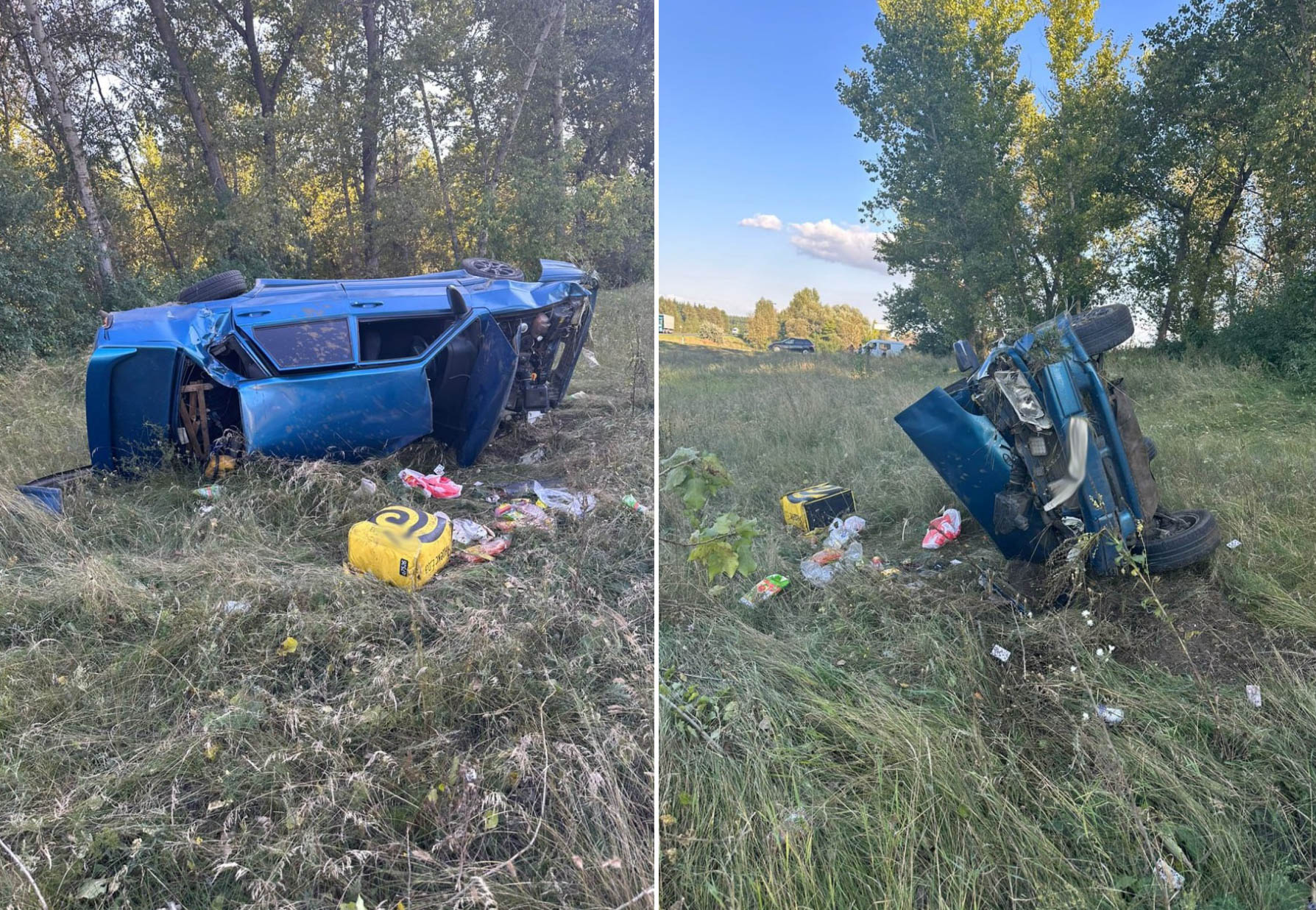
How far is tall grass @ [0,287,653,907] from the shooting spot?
174cm

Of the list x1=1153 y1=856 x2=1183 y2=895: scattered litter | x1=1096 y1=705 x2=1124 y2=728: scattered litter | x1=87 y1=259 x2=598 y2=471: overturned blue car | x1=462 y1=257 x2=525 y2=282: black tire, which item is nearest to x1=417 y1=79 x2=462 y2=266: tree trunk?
x1=462 y1=257 x2=525 y2=282: black tire

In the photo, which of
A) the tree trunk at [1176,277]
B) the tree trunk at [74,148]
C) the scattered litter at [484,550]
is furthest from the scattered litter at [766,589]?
the tree trunk at [74,148]

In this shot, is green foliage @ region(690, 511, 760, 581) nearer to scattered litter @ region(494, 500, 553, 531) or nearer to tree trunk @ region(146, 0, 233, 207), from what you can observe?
scattered litter @ region(494, 500, 553, 531)

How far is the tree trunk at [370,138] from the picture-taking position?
1127 cm

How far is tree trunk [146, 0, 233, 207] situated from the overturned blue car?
827cm

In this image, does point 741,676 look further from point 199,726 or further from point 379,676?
point 199,726

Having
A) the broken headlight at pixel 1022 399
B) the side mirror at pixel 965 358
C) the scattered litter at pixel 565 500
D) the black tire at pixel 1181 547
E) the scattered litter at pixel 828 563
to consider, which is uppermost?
the side mirror at pixel 965 358

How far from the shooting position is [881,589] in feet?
10.5

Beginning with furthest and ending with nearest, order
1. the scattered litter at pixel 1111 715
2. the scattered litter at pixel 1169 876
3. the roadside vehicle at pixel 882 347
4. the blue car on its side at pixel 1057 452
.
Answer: the roadside vehicle at pixel 882 347, the blue car on its side at pixel 1057 452, the scattered litter at pixel 1111 715, the scattered litter at pixel 1169 876

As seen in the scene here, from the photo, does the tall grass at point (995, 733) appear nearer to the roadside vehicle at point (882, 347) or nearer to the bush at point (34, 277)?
the roadside vehicle at point (882, 347)

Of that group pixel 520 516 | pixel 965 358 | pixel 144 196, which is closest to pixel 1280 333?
pixel 965 358

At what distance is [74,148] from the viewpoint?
9984mm

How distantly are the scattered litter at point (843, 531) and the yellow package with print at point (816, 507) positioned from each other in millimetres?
73

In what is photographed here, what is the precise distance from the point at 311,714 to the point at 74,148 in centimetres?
1139
